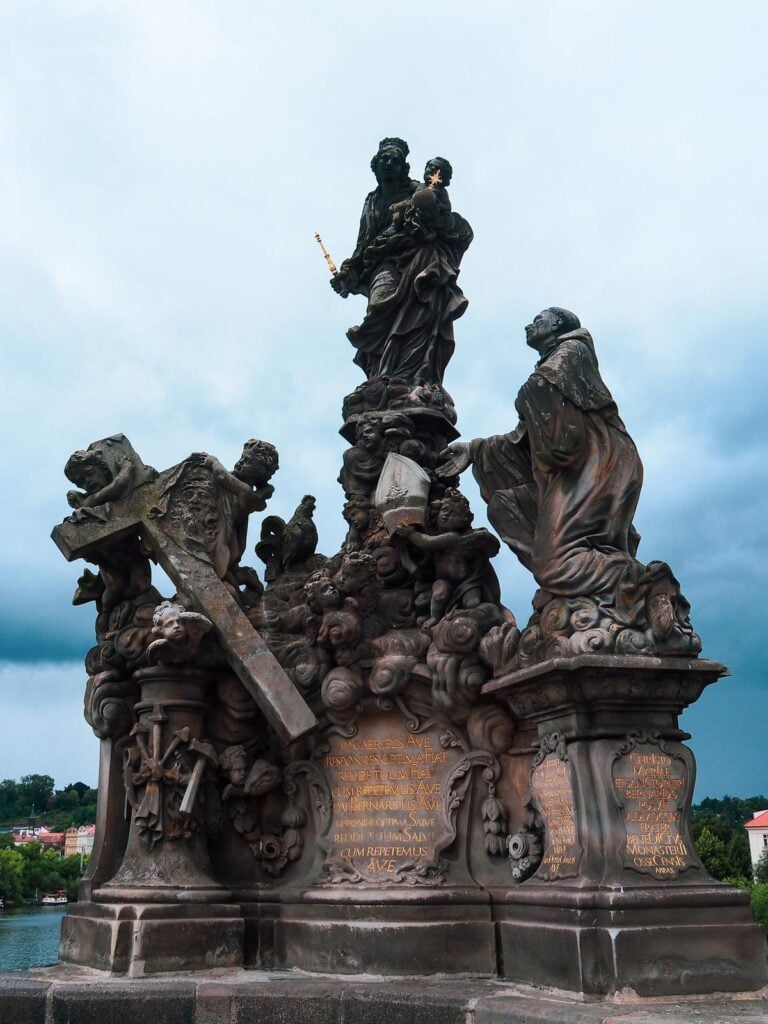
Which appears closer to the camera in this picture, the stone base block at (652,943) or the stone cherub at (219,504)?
the stone base block at (652,943)

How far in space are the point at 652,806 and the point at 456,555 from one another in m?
2.62

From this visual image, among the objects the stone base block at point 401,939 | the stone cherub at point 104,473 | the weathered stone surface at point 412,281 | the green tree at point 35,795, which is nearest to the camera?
the stone base block at point 401,939

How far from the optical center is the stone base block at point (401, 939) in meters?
7.27

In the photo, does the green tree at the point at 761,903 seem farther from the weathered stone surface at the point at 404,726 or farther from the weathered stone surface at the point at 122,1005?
the weathered stone surface at the point at 122,1005

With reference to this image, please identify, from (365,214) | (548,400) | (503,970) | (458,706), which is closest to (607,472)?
(548,400)

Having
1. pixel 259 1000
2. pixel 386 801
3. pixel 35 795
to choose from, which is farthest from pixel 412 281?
pixel 35 795

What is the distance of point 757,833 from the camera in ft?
190

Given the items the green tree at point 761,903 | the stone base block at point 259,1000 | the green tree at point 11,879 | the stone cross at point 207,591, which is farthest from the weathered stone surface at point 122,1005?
the green tree at point 11,879

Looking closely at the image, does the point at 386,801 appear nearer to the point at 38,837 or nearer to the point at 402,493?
the point at 402,493

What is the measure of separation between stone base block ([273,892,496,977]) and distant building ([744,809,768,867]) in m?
Result: 53.2

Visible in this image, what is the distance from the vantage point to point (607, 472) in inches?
294

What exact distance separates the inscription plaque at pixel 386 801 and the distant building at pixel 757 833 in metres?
53.1

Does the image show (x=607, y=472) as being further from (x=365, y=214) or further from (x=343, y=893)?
(x=365, y=214)

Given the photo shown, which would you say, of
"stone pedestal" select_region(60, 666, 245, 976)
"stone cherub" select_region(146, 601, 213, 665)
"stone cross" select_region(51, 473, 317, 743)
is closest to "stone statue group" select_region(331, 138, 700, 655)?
"stone cross" select_region(51, 473, 317, 743)
